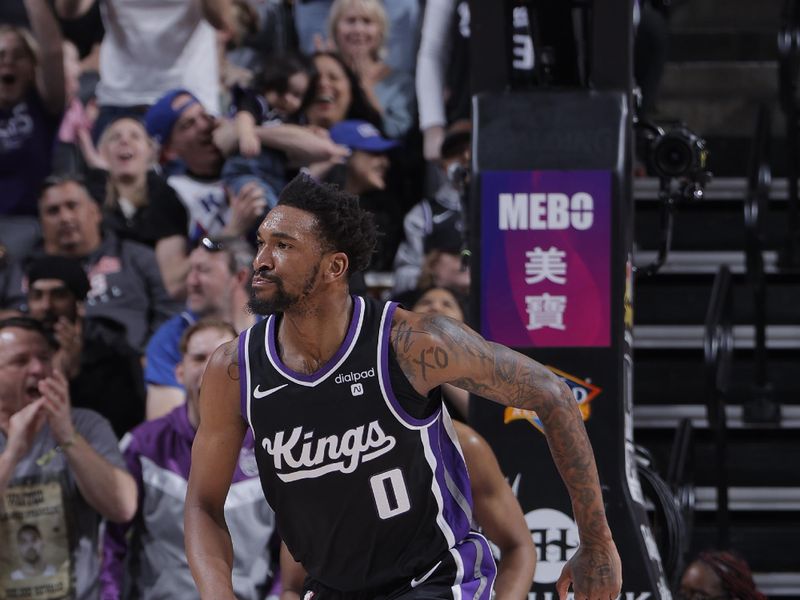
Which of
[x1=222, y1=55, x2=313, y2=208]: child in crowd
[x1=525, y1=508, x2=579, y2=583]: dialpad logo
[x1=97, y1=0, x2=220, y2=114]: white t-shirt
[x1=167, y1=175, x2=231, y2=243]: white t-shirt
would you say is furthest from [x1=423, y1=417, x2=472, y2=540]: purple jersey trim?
[x1=97, y1=0, x2=220, y2=114]: white t-shirt

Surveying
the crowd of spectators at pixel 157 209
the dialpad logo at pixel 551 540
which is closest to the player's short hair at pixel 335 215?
the crowd of spectators at pixel 157 209

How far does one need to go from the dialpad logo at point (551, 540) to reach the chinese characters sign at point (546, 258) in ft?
1.95

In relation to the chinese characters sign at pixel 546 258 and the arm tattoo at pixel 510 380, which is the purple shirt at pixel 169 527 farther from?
the arm tattoo at pixel 510 380

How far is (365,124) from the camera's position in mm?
7621

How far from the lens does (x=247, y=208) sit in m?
6.90

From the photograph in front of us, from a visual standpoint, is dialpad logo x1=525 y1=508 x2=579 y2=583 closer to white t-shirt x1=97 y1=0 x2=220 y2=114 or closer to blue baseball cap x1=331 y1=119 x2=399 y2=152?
blue baseball cap x1=331 y1=119 x2=399 y2=152

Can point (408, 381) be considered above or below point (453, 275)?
above

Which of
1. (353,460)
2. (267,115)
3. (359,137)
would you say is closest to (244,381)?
(353,460)

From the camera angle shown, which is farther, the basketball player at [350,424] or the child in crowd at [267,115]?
the child in crowd at [267,115]

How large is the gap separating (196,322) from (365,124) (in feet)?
6.38

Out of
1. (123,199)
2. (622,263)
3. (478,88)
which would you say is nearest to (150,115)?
(123,199)

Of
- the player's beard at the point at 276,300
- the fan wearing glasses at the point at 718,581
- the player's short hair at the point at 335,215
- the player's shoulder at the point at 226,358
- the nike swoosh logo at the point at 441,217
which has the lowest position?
the fan wearing glasses at the point at 718,581

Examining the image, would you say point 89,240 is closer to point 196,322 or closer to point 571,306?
point 196,322

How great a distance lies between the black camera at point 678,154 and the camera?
5.01 metres
